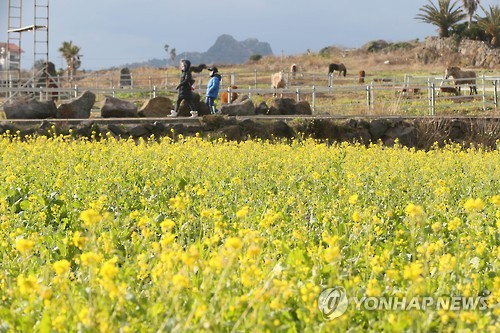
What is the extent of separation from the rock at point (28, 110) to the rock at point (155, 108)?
7.30 ft

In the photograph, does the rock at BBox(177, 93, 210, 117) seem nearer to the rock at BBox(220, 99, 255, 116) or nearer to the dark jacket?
the dark jacket

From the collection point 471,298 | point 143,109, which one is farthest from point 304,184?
point 143,109

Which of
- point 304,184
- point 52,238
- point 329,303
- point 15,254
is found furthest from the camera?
point 304,184

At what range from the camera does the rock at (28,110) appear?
1648 centimetres

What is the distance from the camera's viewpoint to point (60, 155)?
10.6 meters

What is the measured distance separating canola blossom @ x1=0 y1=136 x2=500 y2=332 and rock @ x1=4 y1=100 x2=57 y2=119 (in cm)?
371

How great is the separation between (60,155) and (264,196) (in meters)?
4.31

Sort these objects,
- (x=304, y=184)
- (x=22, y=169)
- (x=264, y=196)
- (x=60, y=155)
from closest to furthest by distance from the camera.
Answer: (x=264, y=196)
(x=304, y=184)
(x=22, y=169)
(x=60, y=155)

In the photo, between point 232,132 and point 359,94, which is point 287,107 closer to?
point 232,132

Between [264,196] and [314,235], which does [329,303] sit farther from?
[264,196]

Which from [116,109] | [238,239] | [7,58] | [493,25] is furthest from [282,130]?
[493,25]

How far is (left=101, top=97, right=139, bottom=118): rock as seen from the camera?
1727cm

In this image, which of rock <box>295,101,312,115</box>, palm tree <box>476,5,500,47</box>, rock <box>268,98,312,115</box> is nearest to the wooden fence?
rock <box>268,98,312,115</box>

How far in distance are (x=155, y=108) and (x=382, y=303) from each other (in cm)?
1482
